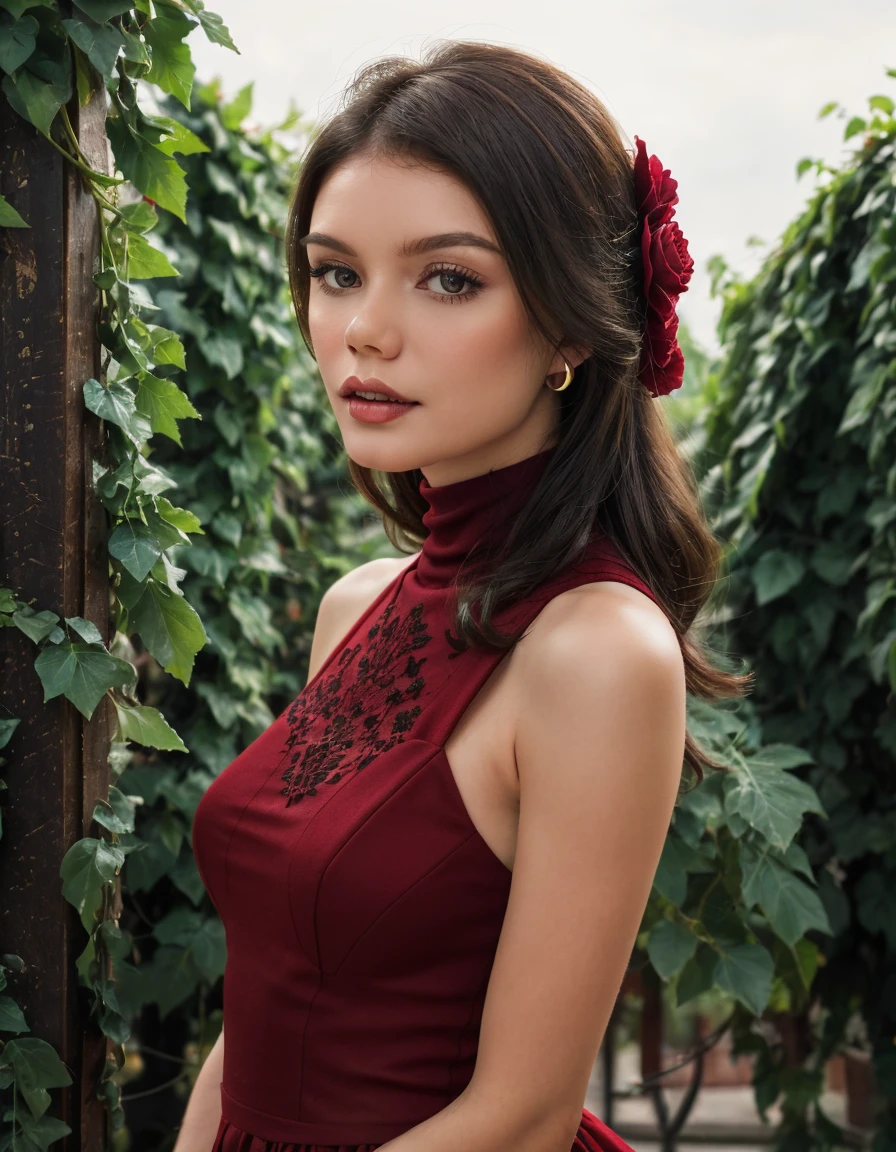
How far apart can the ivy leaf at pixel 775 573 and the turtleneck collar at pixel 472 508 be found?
1054 millimetres

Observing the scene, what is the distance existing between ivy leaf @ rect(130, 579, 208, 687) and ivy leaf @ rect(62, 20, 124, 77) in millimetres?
538

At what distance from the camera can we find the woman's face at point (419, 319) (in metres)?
1.08

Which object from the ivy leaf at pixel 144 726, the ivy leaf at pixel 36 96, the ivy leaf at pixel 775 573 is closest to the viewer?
the ivy leaf at pixel 36 96

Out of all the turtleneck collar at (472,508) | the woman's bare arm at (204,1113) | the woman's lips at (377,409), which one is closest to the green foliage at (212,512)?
the woman's bare arm at (204,1113)

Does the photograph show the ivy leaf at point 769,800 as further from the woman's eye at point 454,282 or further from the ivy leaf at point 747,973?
the woman's eye at point 454,282

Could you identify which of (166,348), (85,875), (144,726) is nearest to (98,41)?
(166,348)

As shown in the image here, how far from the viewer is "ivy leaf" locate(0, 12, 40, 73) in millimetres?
1089

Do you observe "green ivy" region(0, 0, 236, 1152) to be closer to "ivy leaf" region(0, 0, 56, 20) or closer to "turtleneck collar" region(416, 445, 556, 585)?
"ivy leaf" region(0, 0, 56, 20)

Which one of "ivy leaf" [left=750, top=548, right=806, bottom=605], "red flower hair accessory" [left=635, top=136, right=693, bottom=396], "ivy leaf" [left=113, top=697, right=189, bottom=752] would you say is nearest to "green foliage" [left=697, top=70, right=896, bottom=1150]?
"ivy leaf" [left=750, top=548, right=806, bottom=605]

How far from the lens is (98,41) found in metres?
1.13

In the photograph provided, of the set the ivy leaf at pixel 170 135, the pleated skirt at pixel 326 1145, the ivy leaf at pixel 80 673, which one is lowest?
the pleated skirt at pixel 326 1145

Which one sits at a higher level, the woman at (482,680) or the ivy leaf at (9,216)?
the ivy leaf at (9,216)

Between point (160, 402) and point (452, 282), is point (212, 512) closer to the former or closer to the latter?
point (160, 402)

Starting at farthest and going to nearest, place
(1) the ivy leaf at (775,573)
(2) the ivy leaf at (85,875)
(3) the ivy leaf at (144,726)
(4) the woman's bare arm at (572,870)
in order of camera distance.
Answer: (1) the ivy leaf at (775,573)
(3) the ivy leaf at (144,726)
(2) the ivy leaf at (85,875)
(4) the woman's bare arm at (572,870)
